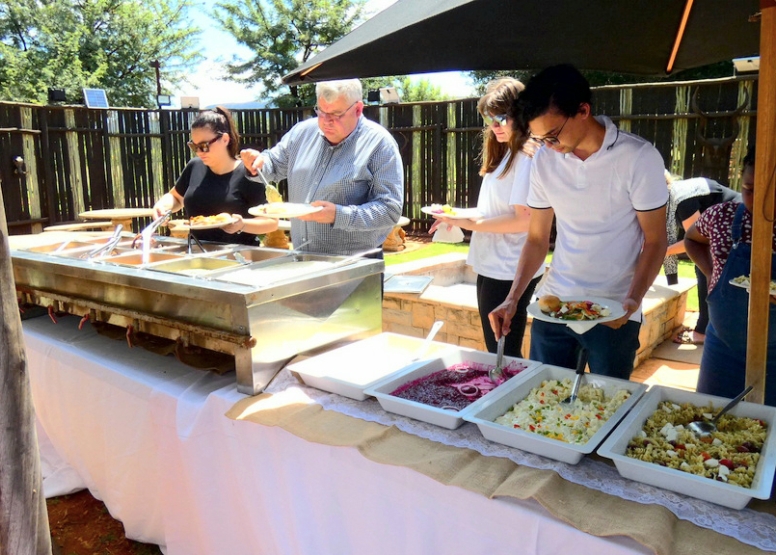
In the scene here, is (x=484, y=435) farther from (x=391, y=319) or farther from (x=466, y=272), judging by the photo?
(x=466, y=272)

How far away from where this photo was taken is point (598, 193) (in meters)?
1.73

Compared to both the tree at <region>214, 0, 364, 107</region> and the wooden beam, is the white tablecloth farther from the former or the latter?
the tree at <region>214, 0, 364, 107</region>

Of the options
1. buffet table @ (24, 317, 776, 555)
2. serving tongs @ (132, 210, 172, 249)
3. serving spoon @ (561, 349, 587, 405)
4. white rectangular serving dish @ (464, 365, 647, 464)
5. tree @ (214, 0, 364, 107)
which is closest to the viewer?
buffet table @ (24, 317, 776, 555)

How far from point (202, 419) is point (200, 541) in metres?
0.40

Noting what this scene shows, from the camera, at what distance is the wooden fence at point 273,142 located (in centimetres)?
651

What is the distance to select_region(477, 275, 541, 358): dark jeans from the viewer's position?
2369 millimetres

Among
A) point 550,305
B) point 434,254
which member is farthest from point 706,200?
point 434,254

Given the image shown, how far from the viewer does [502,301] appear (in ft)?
7.98

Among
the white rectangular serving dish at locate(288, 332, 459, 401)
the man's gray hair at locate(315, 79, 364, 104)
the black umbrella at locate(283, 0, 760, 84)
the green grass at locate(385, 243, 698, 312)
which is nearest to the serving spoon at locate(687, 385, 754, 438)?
the white rectangular serving dish at locate(288, 332, 459, 401)

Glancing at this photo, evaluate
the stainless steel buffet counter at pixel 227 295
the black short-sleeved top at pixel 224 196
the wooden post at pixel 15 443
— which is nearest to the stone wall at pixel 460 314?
the black short-sleeved top at pixel 224 196

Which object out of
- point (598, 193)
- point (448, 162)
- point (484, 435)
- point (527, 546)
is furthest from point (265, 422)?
point (448, 162)

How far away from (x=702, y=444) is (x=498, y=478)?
420 millimetres

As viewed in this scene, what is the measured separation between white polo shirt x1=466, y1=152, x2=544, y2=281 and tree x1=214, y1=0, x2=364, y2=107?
57.3 ft

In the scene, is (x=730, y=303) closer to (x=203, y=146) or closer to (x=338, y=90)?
(x=338, y=90)
